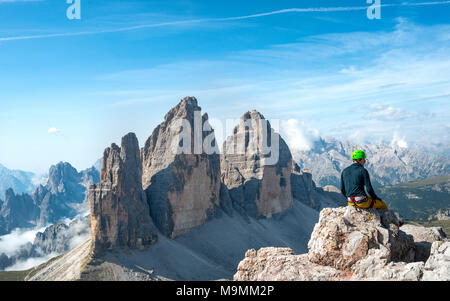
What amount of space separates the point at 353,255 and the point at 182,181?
81690 millimetres

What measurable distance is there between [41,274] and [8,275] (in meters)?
55.7

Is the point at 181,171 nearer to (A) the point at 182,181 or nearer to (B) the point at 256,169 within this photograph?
(A) the point at 182,181

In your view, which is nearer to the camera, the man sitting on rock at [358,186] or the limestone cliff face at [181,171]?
the man sitting on rock at [358,186]

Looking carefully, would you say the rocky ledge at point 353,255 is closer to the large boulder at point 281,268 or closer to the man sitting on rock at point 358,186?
the large boulder at point 281,268

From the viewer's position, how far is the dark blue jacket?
1692 centimetres

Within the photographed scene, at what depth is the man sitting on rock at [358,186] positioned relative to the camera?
17.0m

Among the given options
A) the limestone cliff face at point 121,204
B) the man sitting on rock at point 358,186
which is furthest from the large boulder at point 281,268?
the limestone cliff face at point 121,204

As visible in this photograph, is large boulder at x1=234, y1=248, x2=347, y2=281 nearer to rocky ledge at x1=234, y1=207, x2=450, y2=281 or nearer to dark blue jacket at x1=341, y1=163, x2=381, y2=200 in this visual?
rocky ledge at x1=234, y1=207, x2=450, y2=281

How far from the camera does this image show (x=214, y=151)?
11338cm

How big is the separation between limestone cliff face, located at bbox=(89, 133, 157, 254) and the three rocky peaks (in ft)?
0.59

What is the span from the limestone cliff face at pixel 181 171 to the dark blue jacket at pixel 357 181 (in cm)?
7760

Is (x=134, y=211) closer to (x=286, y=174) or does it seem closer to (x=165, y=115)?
(x=165, y=115)

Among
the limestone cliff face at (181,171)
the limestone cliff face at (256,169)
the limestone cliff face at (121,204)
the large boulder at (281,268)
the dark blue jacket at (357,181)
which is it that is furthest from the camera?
the limestone cliff face at (256,169)

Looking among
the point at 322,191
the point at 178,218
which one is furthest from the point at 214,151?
the point at 322,191
